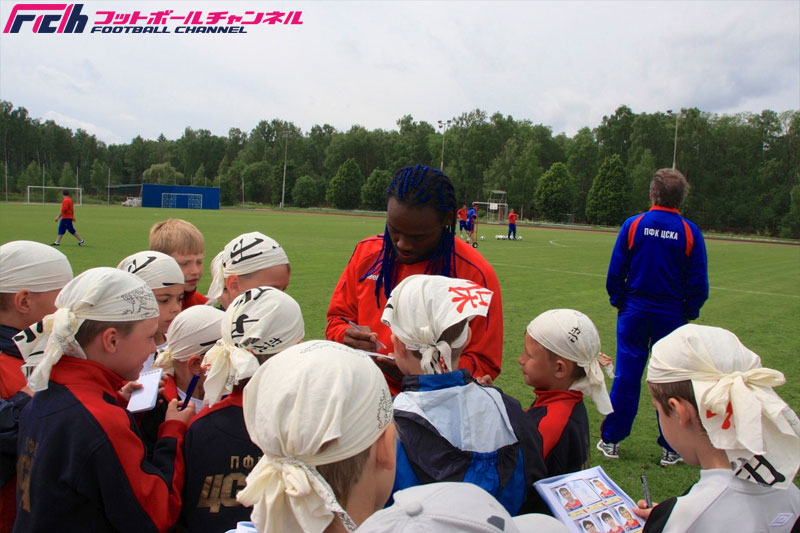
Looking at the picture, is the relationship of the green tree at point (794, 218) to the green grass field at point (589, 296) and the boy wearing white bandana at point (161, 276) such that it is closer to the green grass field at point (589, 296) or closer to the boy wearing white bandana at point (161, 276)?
the green grass field at point (589, 296)

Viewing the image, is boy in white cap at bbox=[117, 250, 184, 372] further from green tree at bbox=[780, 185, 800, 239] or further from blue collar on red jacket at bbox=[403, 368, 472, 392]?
green tree at bbox=[780, 185, 800, 239]

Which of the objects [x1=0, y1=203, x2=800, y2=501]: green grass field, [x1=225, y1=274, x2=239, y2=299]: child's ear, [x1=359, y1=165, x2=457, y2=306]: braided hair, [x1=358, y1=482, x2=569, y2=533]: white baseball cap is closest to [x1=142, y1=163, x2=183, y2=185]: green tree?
[x1=0, y1=203, x2=800, y2=501]: green grass field

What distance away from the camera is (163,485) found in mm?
2082

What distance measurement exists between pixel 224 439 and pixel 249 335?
442 mm

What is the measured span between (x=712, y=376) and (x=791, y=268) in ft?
88.0

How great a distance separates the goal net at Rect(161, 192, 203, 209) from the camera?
255 feet

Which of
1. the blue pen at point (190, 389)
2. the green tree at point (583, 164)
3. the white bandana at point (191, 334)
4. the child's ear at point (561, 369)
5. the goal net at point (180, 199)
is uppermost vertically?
the green tree at point (583, 164)

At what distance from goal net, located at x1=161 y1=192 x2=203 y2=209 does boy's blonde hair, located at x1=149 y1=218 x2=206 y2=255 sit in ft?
263

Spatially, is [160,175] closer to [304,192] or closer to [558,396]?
[304,192]

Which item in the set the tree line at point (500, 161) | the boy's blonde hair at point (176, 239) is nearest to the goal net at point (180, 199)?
the tree line at point (500, 161)

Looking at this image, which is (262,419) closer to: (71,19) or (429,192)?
(429,192)

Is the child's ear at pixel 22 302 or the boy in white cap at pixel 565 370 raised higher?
the child's ear at pixel 22 302

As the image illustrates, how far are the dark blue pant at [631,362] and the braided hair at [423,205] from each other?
8.84 feet

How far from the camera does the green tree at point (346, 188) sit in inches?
3701
